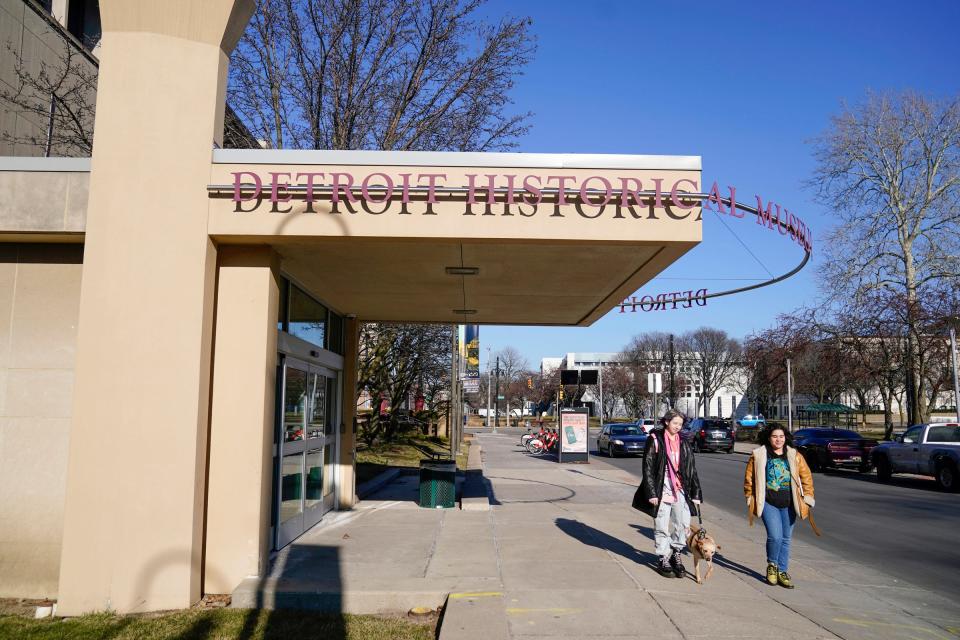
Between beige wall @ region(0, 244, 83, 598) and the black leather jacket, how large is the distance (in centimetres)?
585

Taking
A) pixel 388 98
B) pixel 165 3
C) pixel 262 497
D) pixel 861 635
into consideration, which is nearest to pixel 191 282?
pixel 262 497

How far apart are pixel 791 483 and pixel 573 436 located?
18475mm

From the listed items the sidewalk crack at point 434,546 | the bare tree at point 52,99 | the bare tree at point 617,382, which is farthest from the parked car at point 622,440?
the bare tree at point 617,382

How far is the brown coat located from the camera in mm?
7004

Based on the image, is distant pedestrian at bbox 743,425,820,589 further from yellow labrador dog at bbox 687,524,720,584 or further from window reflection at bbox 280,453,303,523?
window reflection at bbox 280,453,303,523

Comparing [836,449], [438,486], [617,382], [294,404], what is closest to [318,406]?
[294,404]

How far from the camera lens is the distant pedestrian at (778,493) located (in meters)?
7.02

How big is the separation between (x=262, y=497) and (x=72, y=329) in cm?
262

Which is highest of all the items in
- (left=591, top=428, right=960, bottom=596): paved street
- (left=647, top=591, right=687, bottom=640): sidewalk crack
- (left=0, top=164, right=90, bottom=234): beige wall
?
(left=0, top=164, right=90, bottom=234): beige wall

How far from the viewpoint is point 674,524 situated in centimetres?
748

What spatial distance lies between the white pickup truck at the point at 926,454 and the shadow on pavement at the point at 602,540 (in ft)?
35.5

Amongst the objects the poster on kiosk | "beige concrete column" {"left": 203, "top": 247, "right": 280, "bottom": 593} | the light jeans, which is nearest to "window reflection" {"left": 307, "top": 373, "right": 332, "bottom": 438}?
"beige concrete column" {"left": 203, "top": 247, "right": 280, "bottom": 593}

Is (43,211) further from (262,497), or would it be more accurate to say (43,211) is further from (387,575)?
(387,575)

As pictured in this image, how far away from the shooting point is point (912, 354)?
30047 mm
